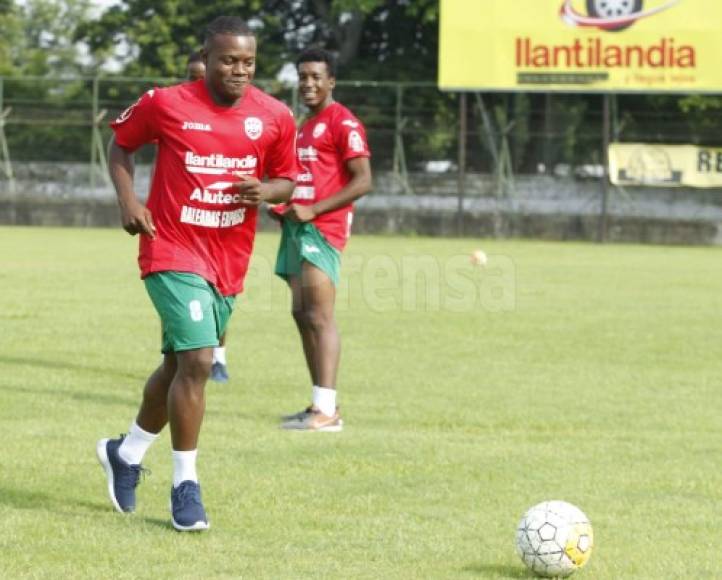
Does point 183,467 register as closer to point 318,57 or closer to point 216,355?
point 318,57

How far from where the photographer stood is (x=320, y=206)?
930cm

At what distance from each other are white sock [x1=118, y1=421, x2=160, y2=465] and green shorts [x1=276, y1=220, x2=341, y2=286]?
2869mm

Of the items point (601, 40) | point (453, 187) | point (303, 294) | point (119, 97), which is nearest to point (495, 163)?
point (453, 187)

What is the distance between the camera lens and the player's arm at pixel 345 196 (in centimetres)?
917

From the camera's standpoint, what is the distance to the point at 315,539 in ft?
20.0

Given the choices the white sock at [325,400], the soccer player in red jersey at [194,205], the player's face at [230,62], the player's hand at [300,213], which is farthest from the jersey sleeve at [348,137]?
the player's face at [230,62]

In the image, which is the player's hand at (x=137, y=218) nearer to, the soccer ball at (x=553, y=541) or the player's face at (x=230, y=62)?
the player's face at (x=230, y=62)

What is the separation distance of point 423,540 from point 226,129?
1.83m

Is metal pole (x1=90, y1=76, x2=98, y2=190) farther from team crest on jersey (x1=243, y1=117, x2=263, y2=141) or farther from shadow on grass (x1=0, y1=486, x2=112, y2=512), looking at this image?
team crest on jersey (x1=243, y1=117, x2=263, y2=141)

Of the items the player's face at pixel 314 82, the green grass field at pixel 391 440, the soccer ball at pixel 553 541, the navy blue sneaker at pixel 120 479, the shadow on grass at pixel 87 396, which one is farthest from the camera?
the shadow on grass at pixel 87 396

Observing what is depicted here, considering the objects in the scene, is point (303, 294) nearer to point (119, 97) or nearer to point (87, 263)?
point (87, 263)

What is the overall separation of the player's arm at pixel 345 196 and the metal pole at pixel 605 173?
24071 millimetres

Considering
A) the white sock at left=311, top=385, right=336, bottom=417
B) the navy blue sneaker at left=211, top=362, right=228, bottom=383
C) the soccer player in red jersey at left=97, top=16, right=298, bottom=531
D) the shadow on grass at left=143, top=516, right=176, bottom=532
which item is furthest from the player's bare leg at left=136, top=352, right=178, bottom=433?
the navy blue sneaker at left=211, top=362, right=228, bottom=383

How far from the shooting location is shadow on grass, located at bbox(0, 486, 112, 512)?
6.65 meters
